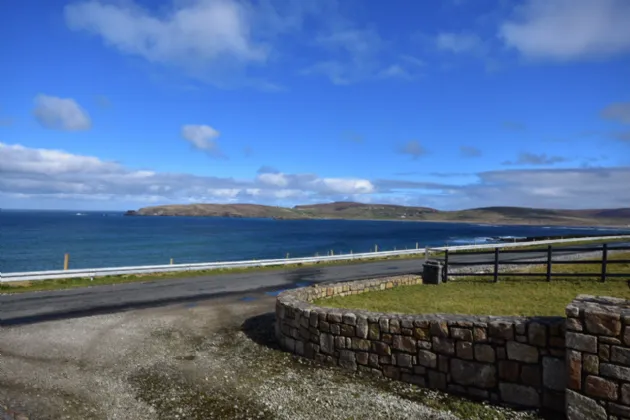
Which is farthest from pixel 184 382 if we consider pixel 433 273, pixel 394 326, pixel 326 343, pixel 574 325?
pixel 433 273

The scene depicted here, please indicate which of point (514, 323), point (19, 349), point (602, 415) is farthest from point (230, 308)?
point (602, 415)

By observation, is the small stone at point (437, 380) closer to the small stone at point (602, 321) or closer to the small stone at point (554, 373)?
the small stone at point (554, 373)

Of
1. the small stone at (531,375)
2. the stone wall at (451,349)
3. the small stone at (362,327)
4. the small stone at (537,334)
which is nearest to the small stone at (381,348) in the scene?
the stone wall at (451,349)

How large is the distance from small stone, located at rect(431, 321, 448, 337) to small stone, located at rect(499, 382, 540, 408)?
3.34 feet

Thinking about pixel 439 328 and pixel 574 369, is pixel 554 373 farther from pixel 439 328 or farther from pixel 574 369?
pixel 439 328

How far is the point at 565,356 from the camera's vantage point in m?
5.27

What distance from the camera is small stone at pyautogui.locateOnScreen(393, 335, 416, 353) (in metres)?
6.62

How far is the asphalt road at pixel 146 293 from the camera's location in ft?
39.2

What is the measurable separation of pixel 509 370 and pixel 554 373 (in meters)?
0.57

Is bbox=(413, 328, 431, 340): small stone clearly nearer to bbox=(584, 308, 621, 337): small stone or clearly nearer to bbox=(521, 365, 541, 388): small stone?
bbox=(521, 365, 541, 388): small stone

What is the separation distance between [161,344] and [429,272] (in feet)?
33.4

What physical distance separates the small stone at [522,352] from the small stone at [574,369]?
49 centimetres

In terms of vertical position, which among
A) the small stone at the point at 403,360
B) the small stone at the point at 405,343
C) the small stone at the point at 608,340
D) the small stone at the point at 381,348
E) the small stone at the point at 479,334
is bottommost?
the small stone at the point at 403,360

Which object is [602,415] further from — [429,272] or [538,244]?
[538,244]
